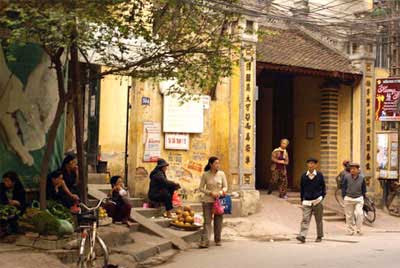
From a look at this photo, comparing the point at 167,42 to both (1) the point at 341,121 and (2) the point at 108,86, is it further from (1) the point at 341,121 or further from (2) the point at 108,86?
(1) the point at 341,121

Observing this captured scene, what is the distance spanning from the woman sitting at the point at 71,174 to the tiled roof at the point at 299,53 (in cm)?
769

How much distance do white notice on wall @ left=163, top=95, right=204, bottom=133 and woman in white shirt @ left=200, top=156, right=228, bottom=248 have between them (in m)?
3.27

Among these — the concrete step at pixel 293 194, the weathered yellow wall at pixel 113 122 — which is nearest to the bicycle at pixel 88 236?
the weathered yellow wall at pixel 113 122

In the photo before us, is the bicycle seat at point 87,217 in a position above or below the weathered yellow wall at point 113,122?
below

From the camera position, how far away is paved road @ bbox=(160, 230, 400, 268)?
10.2m

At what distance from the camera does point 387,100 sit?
19.3 metres

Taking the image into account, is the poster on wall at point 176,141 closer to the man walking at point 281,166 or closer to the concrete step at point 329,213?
the man walking at point 281,166

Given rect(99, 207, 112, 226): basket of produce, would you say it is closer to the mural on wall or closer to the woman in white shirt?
the mural on wall

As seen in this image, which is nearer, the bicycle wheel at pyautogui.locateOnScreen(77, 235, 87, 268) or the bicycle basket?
the bicycle wheel at pyautogui.locateOnScreen(77, 235, 87, 268)

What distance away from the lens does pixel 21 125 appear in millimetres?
11516

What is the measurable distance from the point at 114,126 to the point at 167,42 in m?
6.25

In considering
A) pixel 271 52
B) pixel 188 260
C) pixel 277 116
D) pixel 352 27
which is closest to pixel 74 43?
pixel 188 260

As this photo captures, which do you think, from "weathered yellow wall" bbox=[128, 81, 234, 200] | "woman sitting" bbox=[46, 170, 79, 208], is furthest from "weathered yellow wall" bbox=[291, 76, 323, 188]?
"woman sitting" bbox=[46, 170, 79, 208]

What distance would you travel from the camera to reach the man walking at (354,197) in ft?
50.4
